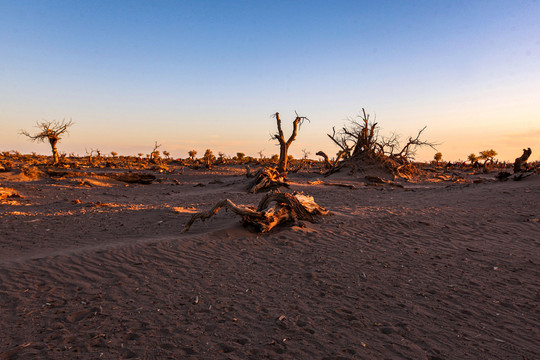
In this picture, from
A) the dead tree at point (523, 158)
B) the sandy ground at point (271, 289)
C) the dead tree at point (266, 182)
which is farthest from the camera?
the dead tree at point (523, 158)

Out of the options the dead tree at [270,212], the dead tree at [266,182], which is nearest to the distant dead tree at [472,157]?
the dead tree at [266,182]

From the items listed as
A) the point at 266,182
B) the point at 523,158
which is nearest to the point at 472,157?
the point at 523,158

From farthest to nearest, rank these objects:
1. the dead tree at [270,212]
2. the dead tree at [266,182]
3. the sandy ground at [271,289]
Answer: the dead tree at [266,182] < the dead tree at [270,212] < the sandy ground at [271,289]

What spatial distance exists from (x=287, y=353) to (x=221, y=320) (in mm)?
924

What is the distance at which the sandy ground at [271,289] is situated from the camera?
3.12 metres

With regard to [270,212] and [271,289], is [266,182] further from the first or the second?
[271,289]

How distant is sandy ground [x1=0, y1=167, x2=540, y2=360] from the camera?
3123mm

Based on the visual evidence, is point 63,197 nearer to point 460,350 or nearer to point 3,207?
point 3,207

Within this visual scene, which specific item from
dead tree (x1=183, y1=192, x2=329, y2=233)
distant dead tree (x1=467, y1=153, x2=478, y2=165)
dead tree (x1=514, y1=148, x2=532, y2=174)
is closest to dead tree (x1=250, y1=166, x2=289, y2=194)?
dead tree (x1=183, y1=192, x2=329, y2=233)

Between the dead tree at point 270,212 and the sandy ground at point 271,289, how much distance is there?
28cm

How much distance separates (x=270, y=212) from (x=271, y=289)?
2.91 meters

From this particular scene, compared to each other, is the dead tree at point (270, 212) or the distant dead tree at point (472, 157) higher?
the distant dead tree at point (472, 157)

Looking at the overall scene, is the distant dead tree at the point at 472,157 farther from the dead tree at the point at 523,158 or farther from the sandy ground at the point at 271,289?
the sandy ground at the point at 271,289

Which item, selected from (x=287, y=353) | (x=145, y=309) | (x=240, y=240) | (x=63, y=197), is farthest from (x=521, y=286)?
(x=63, y=197)
